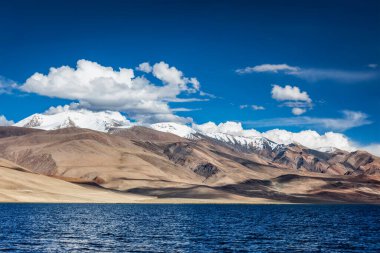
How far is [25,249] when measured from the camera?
6106 centimetres

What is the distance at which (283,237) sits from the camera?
3199 inches

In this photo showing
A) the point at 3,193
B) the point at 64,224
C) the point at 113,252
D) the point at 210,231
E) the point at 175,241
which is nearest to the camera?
the point at 113,252

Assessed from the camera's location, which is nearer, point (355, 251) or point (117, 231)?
point (355, 251)

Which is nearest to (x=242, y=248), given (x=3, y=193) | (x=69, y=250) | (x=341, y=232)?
(x=69, y=250)

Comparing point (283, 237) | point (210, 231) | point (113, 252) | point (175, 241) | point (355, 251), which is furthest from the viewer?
point (210, 231)

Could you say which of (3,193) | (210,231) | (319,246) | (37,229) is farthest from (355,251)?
(3,193)

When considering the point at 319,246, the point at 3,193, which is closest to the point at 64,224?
the point at 319,246

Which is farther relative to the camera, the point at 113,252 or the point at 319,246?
the point at 319,246

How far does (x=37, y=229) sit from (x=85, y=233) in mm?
9186

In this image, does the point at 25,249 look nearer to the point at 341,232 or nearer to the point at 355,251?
the point at 355,251

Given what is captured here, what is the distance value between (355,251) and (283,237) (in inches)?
636

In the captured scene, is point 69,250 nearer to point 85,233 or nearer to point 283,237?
point 85,233

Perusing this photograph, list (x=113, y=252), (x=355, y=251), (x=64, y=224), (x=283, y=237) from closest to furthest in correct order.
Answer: (x=113, y=252) < (x=355, y=251) < (x=283, y=237) < (x=64, y=224)

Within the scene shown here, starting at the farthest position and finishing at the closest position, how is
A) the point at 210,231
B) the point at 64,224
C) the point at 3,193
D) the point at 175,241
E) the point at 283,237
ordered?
the point at 3,193, the point at 64,224, the point at 210,231, the point at 283,237, the point at 175,241
